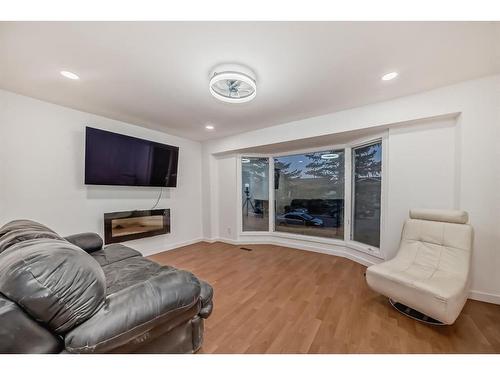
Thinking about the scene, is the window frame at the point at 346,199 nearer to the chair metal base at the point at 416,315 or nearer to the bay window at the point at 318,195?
the bay window at the point at 318,195

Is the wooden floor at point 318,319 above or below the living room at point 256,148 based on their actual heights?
below

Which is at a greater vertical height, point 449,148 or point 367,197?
point 449,148

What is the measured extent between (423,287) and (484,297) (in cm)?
113

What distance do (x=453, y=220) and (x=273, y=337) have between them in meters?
2.16

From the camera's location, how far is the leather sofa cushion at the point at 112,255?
193 cm

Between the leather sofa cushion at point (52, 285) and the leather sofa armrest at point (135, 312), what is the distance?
0.06 m

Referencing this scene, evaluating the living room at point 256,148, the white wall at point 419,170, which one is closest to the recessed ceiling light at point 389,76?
the living room at point 256,148

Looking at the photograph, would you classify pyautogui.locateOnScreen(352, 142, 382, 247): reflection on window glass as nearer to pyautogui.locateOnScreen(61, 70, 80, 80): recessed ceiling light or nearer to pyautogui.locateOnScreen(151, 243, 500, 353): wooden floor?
pyautogui.locateOnScreen(151, 243, 500, 353): wooden floor

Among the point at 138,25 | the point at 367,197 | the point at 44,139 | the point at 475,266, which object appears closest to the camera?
the point at 138,25

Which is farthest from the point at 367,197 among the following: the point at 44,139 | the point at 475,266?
the point at 44,139

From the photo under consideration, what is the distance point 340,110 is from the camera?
277 centimetres

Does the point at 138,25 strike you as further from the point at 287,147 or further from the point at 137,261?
the point at 287,147

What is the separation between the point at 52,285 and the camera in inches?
30.6
